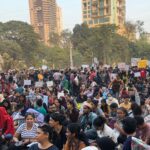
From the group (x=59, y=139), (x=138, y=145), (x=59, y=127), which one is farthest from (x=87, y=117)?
(x=138, y=145)

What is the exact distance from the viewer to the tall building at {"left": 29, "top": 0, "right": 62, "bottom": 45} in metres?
143

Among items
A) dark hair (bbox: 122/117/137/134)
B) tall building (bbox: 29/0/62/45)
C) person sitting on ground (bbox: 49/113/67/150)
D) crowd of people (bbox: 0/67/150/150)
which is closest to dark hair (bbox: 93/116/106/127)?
crowd of people (bbox: 0/67/150/150)

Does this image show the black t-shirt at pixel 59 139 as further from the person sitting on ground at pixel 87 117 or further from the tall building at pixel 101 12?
the tall building at pixel 101 12

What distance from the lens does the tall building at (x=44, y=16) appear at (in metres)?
143

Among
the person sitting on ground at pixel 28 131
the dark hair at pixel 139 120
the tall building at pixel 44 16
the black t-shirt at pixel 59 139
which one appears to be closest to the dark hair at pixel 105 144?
the dark hair at pixel 139 120

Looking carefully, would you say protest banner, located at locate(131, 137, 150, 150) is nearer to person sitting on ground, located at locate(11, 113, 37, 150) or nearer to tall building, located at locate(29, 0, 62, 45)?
person sitting on ground, located at locate(11, 113, 37, 150)

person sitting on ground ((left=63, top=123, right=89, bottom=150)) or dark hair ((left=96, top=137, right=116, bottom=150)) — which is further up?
dark hair ((left=96, top=137, right=116, bottom=150))

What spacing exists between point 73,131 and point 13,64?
47.3 metres

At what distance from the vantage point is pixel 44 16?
146 meters

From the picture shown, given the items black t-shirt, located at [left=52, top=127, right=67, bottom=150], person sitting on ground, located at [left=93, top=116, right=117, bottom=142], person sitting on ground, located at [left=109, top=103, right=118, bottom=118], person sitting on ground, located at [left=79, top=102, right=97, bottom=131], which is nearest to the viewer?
black t-shirt, located at [left=52, top=127, right=67, bottom=150]

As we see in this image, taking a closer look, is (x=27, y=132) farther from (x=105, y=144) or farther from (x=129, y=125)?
(x=105, y=144)

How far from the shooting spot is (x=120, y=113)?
276 inches

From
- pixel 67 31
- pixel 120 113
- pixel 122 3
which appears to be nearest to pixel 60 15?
pixel 122 3

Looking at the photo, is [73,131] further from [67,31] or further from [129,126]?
[67,31]
